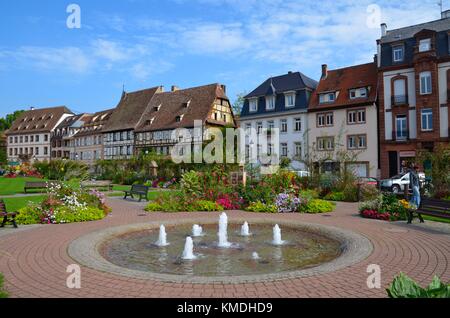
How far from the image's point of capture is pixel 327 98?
41.1m

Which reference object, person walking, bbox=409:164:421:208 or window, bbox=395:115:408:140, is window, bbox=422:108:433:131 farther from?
person walking, bbox=409:164:421:208

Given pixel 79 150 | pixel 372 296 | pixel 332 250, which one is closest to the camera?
pixel 372 296

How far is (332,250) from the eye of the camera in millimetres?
8328

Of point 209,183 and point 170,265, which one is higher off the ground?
point 209,183

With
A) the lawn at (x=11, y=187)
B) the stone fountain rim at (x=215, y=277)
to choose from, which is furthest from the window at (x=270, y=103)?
the stone fountain rim at (x=215, y=277)

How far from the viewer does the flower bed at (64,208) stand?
1177 centimetres

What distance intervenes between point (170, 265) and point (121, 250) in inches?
78.9

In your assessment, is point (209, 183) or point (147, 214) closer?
point (147, 214)

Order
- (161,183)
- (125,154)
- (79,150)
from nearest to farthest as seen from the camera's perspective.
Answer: (161,183)
(125,154)
(79,150)

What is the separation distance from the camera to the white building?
42.9 meters

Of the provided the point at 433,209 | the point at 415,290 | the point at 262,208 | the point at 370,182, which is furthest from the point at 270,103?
the point at 415,290
